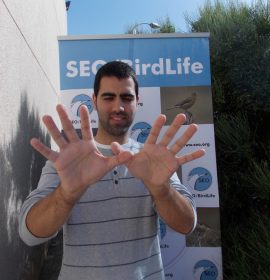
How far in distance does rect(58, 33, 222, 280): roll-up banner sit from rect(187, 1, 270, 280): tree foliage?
591mm

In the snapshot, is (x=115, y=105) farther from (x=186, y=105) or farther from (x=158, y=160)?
(x=186, y=105)

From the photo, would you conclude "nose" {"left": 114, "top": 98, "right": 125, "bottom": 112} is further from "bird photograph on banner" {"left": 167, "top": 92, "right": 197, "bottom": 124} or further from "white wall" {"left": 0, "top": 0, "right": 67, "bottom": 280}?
"bird photograph on banner" {"left": 167, "top": 92, "right": 197, "bottom": 124}

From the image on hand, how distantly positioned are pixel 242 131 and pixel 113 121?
2220 millimetres

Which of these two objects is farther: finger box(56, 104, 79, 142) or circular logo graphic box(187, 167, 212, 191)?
circular logo graphic box(187, 167, 212, 191)

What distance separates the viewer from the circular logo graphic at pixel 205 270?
3.13m

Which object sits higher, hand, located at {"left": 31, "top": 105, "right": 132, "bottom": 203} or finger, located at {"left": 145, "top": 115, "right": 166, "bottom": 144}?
finger, located at {"left": 145, "top": 115, "right": 166, "bottom": 144}

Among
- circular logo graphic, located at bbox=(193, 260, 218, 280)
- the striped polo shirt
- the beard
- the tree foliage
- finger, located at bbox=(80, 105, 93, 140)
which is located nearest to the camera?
finger, located at bbox=(80, 105, 93, 140)

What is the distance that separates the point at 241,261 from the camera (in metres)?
3.15

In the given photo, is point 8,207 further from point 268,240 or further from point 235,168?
point 235,168

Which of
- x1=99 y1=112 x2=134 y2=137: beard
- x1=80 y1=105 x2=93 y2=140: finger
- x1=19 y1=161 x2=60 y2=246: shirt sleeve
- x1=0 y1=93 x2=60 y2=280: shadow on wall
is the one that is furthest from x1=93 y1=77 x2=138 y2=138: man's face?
x1=0 y1=93 x2=60 y2=280: shadow on wall

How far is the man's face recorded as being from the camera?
1990 millimetres

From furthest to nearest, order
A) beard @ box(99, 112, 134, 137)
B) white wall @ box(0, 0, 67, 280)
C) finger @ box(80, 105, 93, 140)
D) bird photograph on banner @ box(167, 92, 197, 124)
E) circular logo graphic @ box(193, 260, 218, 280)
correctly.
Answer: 1. bird photograph on banner @ box(167, 92, 197, 124)
2. circular logo graphic @ box(193, 260, 218, 280)
3. white wall @ box(0, 0, 67, 280)
4. beard @ box(99, 112, 134, 137)
5. finger @ box(80, 105, 93, 140)

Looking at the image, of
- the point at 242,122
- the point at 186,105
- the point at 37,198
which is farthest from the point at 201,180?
the point at 37,198

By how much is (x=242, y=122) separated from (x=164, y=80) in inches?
45.5
